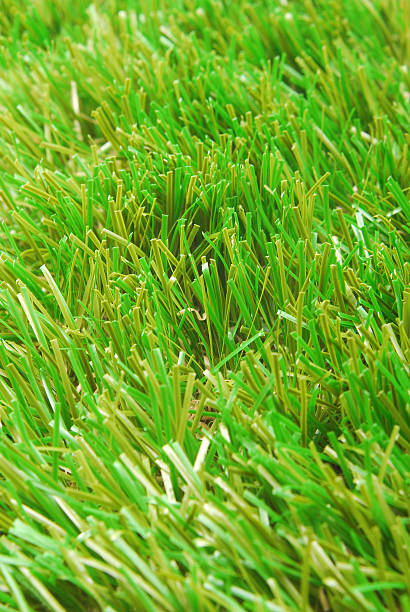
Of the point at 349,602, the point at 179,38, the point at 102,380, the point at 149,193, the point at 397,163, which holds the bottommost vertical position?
the point at 349,602

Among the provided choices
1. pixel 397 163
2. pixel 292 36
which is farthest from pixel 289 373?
pixel 292 36

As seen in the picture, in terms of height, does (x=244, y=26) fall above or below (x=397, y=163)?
above

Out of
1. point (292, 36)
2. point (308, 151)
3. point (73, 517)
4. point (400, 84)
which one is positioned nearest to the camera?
point (73, 517)

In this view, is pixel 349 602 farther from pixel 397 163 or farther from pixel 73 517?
pixel 397 163

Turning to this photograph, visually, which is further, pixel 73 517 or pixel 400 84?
pixel 400 84

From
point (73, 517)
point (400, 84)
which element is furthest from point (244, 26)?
point (73, 517)

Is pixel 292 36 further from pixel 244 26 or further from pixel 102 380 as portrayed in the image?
pixel 102 380

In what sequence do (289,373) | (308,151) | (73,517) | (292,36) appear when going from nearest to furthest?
(73,517)
(289,373)
(308,151)
(292,36)
